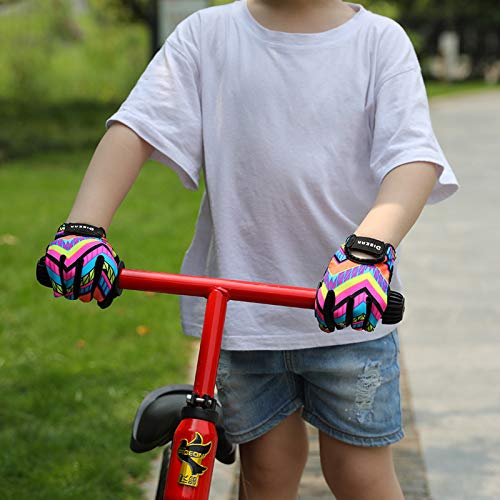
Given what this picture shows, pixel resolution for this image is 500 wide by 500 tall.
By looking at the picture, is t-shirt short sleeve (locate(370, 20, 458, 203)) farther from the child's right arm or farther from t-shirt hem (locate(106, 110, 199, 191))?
the child's right arm

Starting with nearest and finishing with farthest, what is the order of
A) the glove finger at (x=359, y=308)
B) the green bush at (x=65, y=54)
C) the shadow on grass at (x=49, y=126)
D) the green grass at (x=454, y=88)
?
the glove finger at (x=359, y=308), the shadow on grass at (x=49, y=126), the green bush at (x=65, y=54), the green grass at (x=454, y=88)

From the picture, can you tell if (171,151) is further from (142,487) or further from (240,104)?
(142,487)

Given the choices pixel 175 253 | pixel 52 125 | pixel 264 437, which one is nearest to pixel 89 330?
pixel 175 253

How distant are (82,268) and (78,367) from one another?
2.82 m

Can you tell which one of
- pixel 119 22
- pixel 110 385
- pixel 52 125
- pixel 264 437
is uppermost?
pixel 264 437

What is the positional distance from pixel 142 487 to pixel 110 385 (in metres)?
0.98

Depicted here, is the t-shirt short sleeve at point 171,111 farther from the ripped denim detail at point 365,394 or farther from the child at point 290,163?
the ripped denim detail at point 365,394

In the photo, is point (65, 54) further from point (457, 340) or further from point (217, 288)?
point (217, 288)

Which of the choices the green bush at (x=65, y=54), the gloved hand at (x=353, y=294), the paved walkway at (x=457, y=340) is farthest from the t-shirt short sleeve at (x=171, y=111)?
the green bush at (x=65, y=54)

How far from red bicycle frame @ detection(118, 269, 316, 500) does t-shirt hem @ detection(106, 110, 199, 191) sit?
1.40ft

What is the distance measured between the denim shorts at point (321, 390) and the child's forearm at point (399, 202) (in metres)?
Result: 0.35

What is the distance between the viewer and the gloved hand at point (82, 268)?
173cm

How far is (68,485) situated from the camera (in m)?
3.32

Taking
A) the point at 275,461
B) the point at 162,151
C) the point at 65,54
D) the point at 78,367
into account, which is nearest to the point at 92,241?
the point at 162,151
